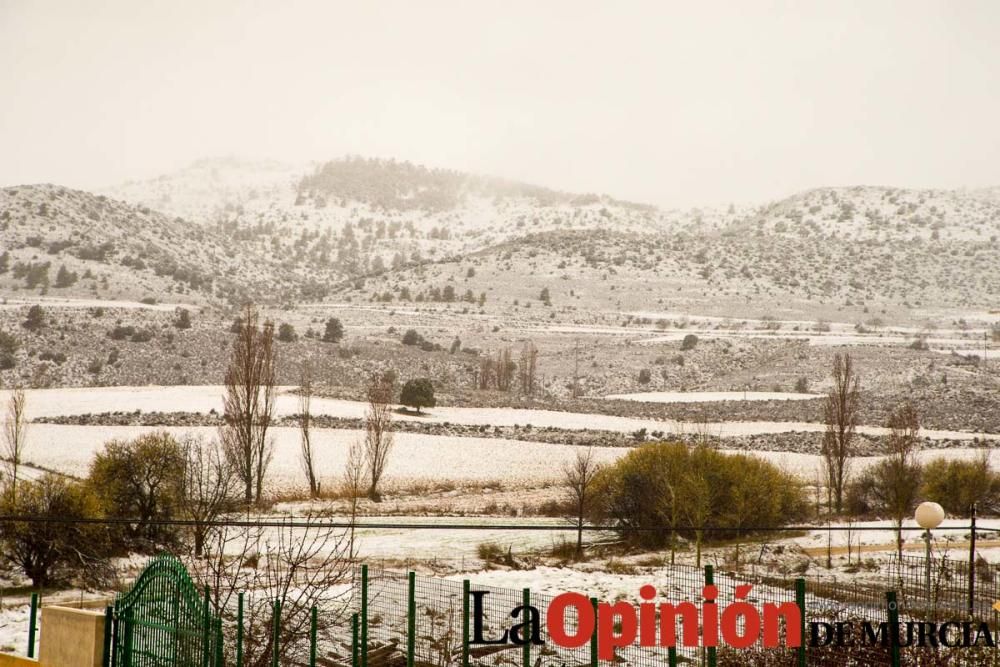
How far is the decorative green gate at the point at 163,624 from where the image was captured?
10273 mm

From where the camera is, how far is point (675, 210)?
157875mm

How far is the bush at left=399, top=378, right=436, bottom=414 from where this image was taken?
182 ft

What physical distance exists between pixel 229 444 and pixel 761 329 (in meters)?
49.4

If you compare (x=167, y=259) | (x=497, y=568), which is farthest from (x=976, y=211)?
(x=497, y=568)

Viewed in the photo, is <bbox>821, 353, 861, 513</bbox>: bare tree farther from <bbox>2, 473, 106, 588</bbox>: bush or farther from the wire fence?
<bbox>2, 473, 106, 588</bbox>: bush

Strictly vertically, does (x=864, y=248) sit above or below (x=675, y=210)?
below

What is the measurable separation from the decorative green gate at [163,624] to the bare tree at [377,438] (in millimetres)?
30378

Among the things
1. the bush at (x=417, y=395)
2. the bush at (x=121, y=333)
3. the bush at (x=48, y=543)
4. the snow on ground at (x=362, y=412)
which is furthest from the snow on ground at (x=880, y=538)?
the bush at (x=121, y=333)

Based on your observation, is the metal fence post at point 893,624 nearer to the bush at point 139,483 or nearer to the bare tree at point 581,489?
the bare tree at point 581,489

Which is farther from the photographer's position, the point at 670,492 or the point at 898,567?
the point at 670,492

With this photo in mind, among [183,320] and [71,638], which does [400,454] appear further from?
[71,638]

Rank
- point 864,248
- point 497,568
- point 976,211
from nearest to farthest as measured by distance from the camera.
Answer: point 497,568
point 864,248
point 976,211

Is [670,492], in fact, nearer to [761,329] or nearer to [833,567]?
[833,567]

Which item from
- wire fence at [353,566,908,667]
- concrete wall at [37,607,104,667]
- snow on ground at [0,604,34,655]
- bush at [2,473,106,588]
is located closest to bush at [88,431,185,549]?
bush at [2,473,106,588]
